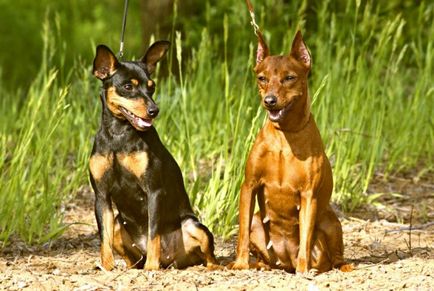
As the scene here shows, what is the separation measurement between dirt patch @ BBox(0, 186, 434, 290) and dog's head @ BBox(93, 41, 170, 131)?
2.80 ft

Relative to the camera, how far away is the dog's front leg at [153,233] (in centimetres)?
561

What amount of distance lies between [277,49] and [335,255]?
4453 mm

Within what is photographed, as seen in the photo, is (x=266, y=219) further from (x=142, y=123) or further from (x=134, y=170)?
(x=142, y=123)

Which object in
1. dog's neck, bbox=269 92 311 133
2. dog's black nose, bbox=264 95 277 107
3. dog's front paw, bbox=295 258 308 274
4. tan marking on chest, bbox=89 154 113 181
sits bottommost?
dog's front paw, bbox=295 258 308 274

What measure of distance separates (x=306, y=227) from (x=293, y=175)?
11.9 inches

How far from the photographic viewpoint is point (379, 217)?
7465 millimetres

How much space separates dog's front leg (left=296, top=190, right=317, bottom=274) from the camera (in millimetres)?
5574

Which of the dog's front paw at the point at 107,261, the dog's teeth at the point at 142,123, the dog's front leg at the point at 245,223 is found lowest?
the dog's front paw at the point at 107,261

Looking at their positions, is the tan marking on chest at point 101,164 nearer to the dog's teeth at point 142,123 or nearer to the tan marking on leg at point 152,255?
the dog's teeth at point 142,123

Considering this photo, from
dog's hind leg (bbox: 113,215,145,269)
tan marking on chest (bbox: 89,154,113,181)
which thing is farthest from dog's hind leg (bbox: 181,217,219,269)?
tan marking on chest (bbox: 89,154,113,181)

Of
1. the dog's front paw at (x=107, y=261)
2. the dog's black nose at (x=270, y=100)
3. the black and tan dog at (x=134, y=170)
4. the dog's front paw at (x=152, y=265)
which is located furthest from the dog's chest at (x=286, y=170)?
the dog's front paw at (x=107, y=261)

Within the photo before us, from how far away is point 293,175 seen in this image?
5.58 m

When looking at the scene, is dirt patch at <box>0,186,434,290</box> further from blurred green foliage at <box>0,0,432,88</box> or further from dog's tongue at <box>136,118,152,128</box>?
blurred green foliage at <box>0,0,432,88</box>

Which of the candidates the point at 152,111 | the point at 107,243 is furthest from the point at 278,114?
the point at 107,243
